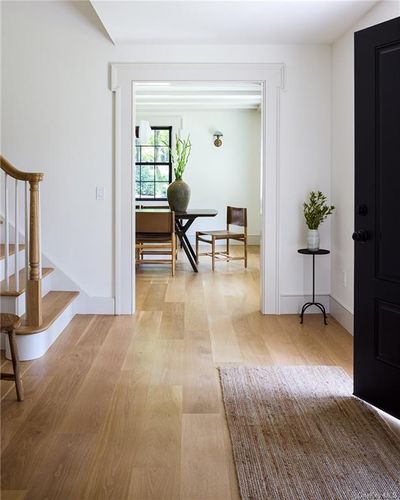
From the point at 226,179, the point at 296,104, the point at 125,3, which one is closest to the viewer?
the point at 125,3

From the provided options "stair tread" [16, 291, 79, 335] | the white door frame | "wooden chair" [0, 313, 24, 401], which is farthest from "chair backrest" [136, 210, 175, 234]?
"wooden chair" [0, 313, 24, 401]

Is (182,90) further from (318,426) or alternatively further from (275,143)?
(318,426)

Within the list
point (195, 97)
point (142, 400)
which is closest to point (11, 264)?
point (142, 400)

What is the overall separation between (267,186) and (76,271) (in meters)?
1.86

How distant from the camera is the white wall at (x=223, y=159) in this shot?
33.4 feet

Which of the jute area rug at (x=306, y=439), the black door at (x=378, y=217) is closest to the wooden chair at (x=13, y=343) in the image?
the jute area rug at (x=306, y=439)

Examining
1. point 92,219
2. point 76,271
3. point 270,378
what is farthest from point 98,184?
point 270,378

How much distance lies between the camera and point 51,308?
4469 mm

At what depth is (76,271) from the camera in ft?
16.7

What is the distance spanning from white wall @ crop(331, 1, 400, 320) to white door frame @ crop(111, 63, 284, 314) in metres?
0.49

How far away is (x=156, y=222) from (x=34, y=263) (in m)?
3.34

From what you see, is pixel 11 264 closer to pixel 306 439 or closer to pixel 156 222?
pixel 156 222

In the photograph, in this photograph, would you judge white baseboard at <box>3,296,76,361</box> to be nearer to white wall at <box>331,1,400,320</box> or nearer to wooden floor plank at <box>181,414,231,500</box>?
wooden floor plank at <box>181,414,231,500</box>

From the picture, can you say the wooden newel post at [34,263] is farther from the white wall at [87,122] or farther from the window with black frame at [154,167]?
the window with black frame at [154,167]
